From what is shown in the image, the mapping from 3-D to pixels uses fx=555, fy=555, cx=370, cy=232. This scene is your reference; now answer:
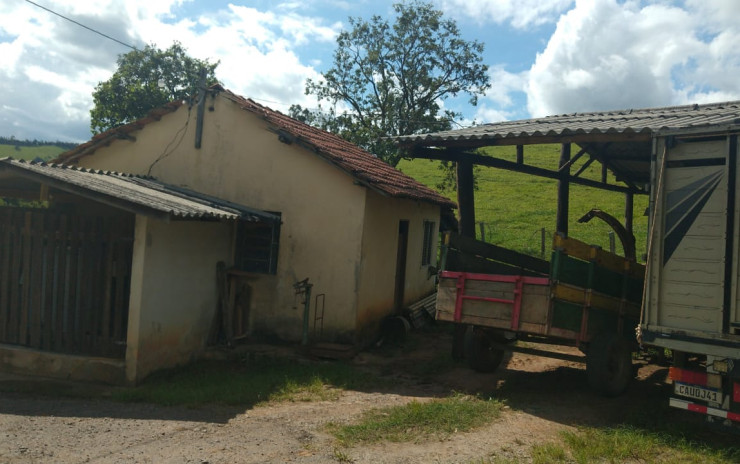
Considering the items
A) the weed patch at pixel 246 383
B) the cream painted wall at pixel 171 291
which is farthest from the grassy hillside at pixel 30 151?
the weed patch at pixel 246 383

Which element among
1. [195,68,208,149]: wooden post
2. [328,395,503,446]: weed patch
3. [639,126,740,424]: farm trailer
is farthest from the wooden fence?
[639,126,740,424]: farm trailer

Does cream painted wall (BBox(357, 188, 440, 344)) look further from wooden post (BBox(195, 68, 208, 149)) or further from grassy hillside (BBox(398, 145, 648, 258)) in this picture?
grassy hillside (BBox(398, 145, 648, 258))

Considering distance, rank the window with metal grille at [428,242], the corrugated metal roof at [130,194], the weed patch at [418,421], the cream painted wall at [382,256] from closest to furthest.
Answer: the weed patch at [418,421] < the corrugated metal roof at [130,194] < the cream painted wall at [382,256] < the window with metal grille at [428,242]

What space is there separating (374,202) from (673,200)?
201 inches

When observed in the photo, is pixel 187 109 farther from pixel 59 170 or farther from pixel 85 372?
pixel 85 372

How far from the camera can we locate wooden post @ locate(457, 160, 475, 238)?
9.12 meters

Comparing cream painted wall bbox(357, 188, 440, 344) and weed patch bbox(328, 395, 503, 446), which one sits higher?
cream painted wall bbox(357, 188, 440, 344)

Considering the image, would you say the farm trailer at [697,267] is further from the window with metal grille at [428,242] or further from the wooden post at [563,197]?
the window with metal grille at [428,242]

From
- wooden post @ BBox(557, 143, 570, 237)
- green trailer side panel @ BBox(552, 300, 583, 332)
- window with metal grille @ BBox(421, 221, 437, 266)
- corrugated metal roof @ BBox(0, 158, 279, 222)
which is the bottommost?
green trailer side panel @ BBox(552, 300, 583, 332)

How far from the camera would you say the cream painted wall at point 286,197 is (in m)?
9.41

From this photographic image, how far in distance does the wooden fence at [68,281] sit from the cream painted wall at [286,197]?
244 cm

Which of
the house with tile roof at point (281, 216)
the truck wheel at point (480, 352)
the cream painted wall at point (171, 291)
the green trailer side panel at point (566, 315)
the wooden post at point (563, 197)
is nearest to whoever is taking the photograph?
the green trailer side panel at point (566, 315)

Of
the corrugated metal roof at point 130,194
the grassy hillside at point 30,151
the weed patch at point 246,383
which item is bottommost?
the weed patch at point 246,383

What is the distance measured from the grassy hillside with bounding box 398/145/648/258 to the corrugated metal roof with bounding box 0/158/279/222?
44.9 ft
